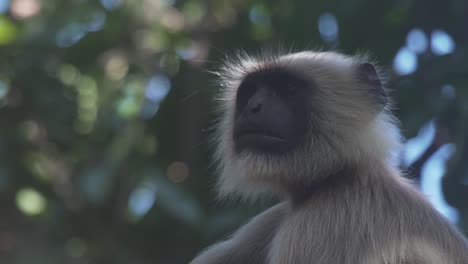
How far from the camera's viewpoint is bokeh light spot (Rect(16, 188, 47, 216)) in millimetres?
8703

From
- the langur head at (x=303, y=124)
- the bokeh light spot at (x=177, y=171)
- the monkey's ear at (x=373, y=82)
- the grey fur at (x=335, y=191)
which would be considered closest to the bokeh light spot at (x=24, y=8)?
the bokeh light spot at (x=177, y=171)

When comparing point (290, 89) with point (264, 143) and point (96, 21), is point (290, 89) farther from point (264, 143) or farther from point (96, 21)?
point (96, 21)

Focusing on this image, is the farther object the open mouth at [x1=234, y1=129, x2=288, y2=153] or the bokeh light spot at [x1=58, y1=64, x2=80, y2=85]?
the bokeh light spot at [x1=58, y1=64, x2=80, y2=85]

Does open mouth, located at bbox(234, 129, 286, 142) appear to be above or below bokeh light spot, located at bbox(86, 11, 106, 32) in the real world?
above

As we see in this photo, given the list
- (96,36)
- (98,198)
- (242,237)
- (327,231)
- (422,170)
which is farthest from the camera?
(96,36)

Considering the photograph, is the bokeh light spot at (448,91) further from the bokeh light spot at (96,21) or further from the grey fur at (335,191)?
the bokeh light spot at (96,21)

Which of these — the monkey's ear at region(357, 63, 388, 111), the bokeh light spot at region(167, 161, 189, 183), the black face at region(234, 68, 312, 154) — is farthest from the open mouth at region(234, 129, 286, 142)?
the bokeh light spot at region(167, 161, 189, 183)

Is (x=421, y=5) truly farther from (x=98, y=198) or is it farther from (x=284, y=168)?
(x=98, y=198)

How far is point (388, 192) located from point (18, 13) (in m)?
5.03

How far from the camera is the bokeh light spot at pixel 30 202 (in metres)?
8.70

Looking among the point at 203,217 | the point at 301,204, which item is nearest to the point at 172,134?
the point at 203,217

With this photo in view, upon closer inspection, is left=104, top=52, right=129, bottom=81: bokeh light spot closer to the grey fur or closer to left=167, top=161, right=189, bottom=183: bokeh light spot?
left=167, top=161, right=189, bottom=183: bokeh light spot

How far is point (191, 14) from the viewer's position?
30.1 feet

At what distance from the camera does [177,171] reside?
8.24 meters
